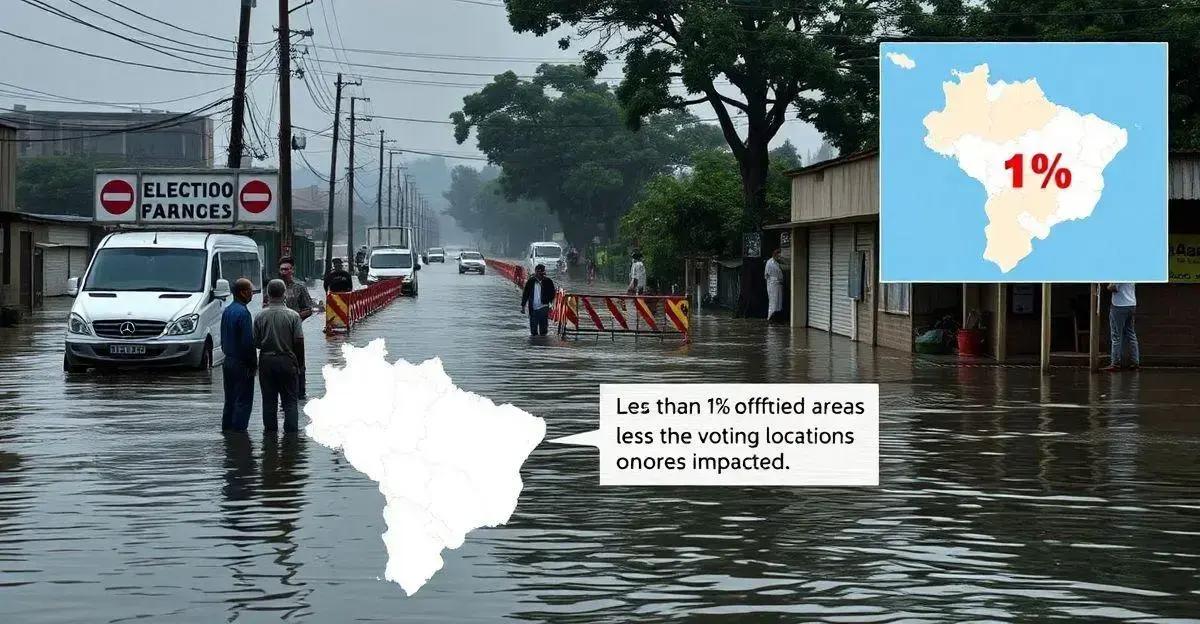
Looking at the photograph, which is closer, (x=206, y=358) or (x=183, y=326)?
(x=183, y=326)

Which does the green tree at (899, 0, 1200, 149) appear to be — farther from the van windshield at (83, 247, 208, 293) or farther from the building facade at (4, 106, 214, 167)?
the building facade at (4, 106, 214, 167)

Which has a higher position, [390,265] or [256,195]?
[256,195]

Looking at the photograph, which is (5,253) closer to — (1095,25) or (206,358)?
(206,358)

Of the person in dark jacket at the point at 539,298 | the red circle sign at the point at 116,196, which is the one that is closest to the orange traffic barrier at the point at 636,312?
the person in dark jacket at the point at 539,298

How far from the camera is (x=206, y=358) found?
A: 24.6 m

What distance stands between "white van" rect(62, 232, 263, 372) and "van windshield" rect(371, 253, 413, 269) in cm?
3755

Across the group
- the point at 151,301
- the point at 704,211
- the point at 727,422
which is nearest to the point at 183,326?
the point at 151,301

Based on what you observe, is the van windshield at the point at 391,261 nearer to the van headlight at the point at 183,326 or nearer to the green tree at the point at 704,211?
the green tree at the point at 704,211

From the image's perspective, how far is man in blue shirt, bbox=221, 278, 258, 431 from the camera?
15.6m

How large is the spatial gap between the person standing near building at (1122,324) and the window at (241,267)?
13.7 m

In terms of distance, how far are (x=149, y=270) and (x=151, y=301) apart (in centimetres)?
114

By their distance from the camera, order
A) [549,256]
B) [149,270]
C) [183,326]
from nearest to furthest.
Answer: [183,326]
[149,270]
[549,256]

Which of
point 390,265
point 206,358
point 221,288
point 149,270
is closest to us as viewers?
point 221,288

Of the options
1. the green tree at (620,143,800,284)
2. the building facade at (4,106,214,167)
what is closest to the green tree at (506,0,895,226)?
the green tree at (620,143,800,284)
